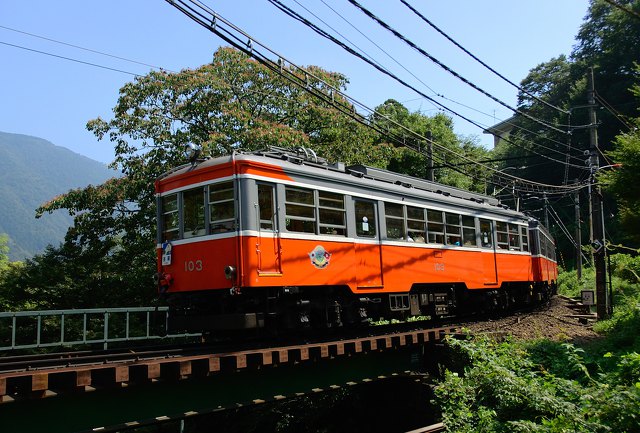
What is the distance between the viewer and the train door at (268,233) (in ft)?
31.1

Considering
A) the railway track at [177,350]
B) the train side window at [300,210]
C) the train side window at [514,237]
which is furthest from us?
the train side window at [514,237]

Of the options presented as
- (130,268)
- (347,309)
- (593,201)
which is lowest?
(347,309)

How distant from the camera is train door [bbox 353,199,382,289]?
11.4 m

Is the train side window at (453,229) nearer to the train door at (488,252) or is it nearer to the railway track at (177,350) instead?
the train door at (488,252)

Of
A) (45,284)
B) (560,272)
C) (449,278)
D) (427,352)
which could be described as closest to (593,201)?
(449,278)

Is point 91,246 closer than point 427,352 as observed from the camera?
No

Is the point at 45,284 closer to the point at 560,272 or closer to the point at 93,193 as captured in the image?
the point at 93,193

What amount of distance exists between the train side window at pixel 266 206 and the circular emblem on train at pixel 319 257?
1009 mm

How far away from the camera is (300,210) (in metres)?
10.3

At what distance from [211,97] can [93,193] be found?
4.73 meters

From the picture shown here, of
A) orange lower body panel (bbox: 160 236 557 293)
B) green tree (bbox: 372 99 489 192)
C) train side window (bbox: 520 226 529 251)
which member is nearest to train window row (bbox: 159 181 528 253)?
orange lower body panel (bbox: 160 236 557 293)

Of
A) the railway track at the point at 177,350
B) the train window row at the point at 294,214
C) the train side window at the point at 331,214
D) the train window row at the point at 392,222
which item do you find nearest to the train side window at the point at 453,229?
the train window row at the point at 392,222

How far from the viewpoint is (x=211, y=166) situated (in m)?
9.91

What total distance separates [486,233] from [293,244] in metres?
8.04
